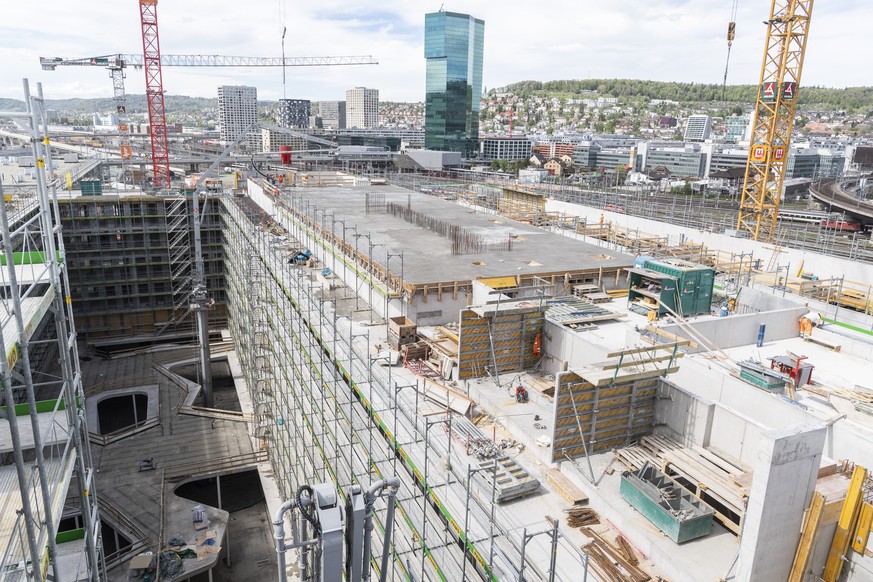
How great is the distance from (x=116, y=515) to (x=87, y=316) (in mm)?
25967

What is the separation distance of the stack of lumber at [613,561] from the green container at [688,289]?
1159cm

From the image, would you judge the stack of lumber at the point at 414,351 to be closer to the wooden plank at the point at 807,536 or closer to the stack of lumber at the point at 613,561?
the stack of lumber at the point at 613,561

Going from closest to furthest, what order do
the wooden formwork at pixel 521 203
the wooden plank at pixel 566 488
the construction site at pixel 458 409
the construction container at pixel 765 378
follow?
the construction site at pixel 458 409 < the wooden plank at pixel 566 488 < the construction container at pixel 765 378 < the wooden formwork at pixel 521 203

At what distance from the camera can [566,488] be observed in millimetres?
12312

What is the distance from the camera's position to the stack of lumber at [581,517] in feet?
37.4

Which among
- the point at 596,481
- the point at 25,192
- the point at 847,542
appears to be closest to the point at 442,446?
the point at 596,481

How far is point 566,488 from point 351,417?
6.83 meters

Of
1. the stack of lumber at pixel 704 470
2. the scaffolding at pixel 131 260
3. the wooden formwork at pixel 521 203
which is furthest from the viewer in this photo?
the scaffolding at pixel 131 260

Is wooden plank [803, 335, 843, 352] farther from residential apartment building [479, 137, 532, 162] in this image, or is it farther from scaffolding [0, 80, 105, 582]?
residential apartment building [479, 137, 532, 162]

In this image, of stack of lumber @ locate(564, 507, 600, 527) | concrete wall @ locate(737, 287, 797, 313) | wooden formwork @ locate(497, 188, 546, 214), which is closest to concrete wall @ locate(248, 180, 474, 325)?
stack of lumber @ locate(564, 507, 600, 527)

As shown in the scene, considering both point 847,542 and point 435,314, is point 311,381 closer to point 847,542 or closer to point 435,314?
point 435,314

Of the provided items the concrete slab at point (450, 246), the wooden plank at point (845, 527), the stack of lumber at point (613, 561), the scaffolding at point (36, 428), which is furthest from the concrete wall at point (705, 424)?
the scaffolding at point (36, 428)

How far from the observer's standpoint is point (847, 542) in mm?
9789

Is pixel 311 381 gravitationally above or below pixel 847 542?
below
